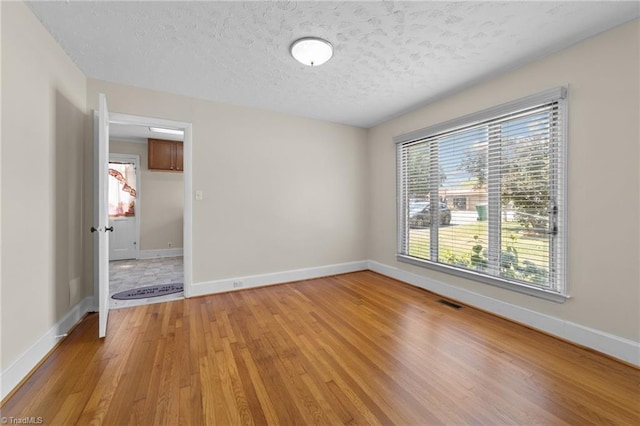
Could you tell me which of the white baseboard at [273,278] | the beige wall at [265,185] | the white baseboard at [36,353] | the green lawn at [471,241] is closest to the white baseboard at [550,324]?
the green lawn at [471,241]

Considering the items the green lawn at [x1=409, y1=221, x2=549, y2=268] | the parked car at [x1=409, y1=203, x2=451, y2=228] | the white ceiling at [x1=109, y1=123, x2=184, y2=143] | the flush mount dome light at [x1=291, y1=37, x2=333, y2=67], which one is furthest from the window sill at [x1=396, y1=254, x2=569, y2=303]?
the white ceiling at [x1=109, y1=123, x2=184, y2=143]

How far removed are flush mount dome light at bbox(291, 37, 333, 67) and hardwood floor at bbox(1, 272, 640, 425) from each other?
2440mm

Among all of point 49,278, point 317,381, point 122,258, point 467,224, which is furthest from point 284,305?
point 122,258

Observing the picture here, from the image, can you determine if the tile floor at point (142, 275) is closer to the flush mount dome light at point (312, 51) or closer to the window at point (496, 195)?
the flush mount dome light at point (312, 51)

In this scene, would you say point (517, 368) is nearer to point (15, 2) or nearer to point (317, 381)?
point (317, 381)

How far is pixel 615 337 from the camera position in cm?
196

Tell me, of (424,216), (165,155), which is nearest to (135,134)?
(165,155)

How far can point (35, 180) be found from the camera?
190 cm

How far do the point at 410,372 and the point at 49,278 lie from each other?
113 inches

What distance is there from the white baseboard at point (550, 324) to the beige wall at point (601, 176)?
52 millimetres

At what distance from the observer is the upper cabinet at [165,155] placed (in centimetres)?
545

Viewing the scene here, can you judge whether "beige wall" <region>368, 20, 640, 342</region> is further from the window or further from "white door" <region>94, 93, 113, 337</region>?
"white door" <region>94, 93, 113, 337</region>

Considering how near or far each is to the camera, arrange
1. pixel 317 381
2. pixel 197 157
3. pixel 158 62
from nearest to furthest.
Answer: pixel 317 381 < pixel 158 62 < pixel 197 157

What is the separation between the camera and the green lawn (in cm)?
243
